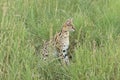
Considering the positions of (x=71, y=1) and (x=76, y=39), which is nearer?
(x=76, y=39)

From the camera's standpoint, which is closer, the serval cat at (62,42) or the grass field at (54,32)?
the grass field at (54,32)

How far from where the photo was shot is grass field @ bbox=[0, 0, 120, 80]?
252 cm

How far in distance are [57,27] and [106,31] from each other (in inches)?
18.5

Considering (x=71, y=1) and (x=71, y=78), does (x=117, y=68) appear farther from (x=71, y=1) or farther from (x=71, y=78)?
(x=71, y=1)

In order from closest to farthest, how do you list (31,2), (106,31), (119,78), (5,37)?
(119,78), (5,37), (106,31), (31,2)

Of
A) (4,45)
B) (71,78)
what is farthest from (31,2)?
(71,78)

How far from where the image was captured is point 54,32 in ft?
10.9

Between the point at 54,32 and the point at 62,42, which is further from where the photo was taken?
the point at 54,32

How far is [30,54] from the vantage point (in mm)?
2652

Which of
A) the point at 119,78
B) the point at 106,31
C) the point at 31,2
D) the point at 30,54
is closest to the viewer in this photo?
the point at 119,78

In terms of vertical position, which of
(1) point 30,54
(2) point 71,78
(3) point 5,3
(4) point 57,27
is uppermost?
(3) point 5,3

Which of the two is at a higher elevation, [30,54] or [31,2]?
[31,2]

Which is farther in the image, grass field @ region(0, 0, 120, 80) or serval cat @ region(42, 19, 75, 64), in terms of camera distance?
serval cat @ region(42, 19, 75, 64)

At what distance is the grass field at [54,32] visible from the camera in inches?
99.3
